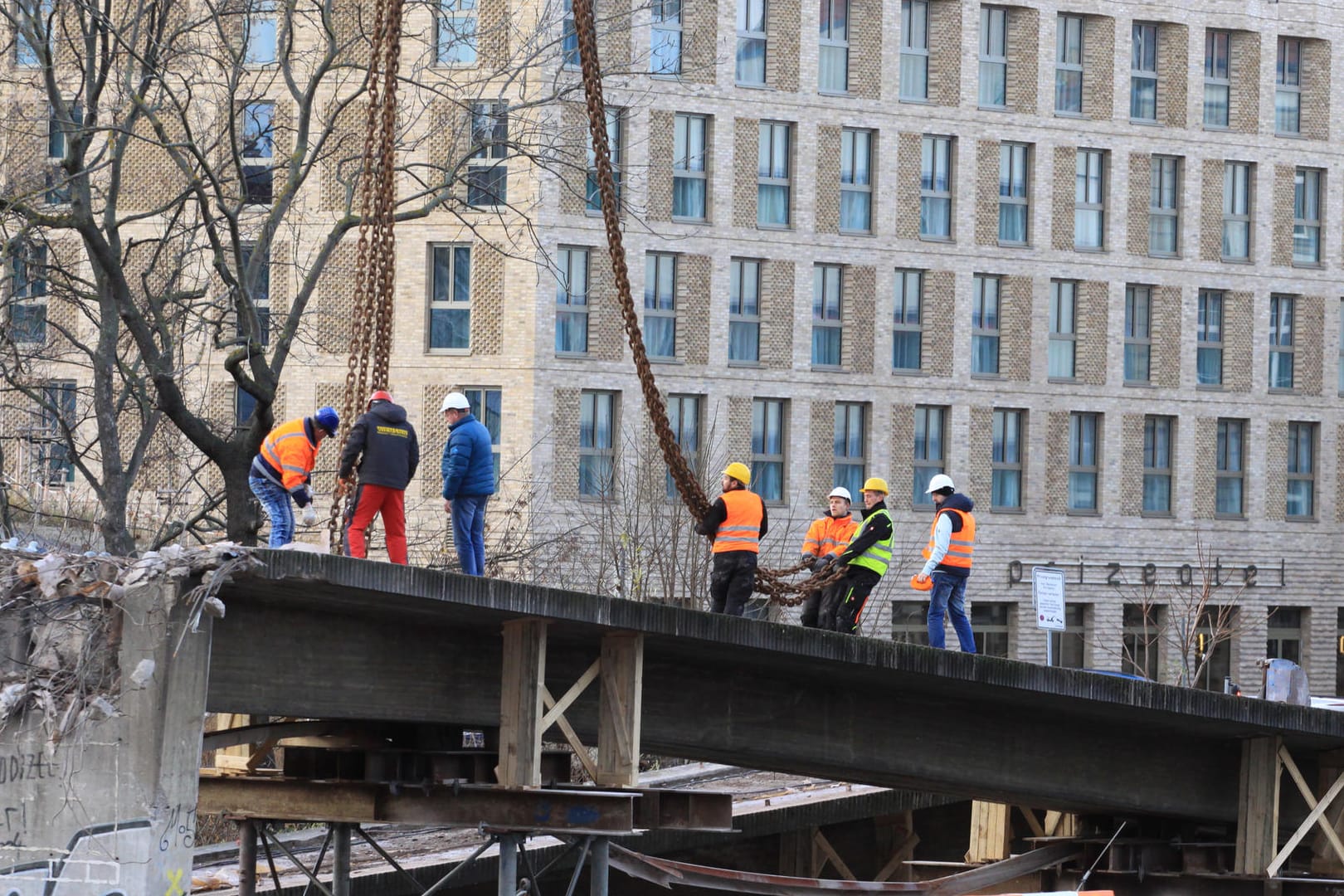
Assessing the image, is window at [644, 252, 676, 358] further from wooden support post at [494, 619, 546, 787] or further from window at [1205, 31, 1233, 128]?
wooden support post at [494, 619, 546, 787]

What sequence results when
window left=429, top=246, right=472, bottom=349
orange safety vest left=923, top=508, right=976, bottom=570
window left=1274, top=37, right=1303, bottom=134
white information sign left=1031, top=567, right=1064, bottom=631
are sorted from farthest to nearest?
window left=1274, top=37, right=1303, bottom=134 < window left=429, top=246, right=472, bottom=349 < white information sign left=1031, top=567, right=1064, bottom=631 < orange safety vest left=923, top=508, right=976, bottom=570

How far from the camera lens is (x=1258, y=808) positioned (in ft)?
74.0

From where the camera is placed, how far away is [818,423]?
172ft

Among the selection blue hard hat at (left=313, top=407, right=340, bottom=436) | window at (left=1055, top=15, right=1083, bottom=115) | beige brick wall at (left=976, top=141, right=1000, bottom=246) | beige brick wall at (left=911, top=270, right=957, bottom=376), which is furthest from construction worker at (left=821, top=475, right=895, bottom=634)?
window at (left=1055, top=15, right=1083, bottom=115)

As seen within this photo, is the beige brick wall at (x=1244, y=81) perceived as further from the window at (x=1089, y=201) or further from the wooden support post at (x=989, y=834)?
the wooden support post at (x=989, y=834)

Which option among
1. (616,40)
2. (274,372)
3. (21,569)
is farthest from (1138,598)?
(21,569)

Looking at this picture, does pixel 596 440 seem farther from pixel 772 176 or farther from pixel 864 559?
pixel 864 559

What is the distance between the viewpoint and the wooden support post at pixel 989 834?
26.2 metres

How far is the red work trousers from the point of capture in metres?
17.3

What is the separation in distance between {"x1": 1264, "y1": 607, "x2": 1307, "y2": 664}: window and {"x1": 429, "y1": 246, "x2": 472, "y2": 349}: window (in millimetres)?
22198

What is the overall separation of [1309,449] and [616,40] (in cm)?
2140

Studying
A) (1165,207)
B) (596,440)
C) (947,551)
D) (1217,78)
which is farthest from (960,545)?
(1217,78)

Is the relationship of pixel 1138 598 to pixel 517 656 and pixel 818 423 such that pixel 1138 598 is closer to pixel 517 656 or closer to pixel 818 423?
pixel 818 423

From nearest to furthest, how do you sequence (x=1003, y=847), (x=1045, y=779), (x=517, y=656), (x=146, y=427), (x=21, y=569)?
(x=21, y=569), (x=517, y=656), (x=1045, y=779), (x=1003, y=847), (x=146, y=427)
